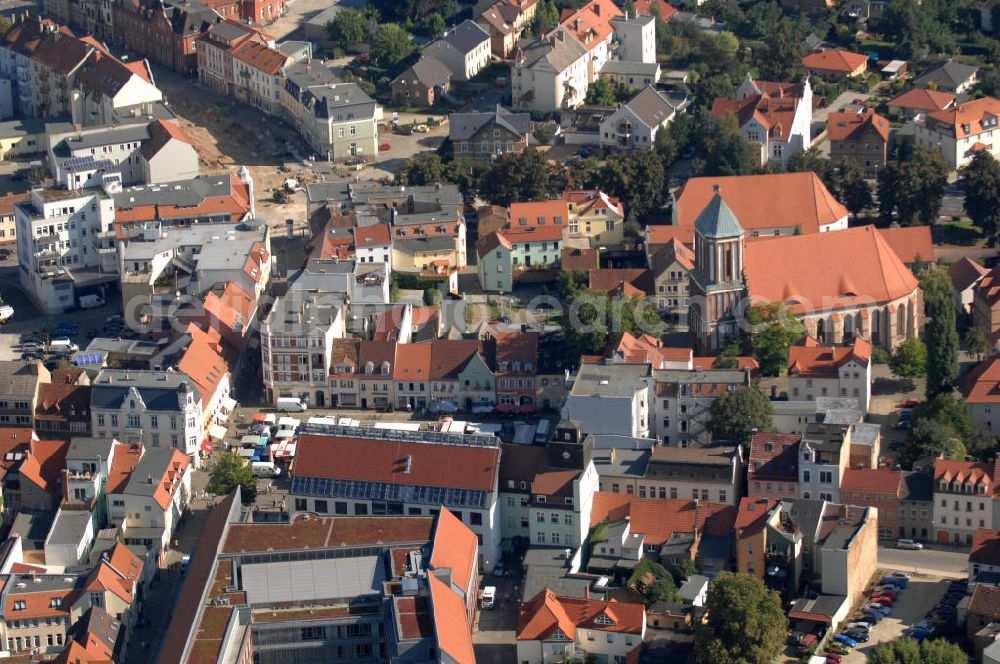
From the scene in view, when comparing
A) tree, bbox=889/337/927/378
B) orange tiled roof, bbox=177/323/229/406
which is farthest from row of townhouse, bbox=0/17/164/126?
tree, bbox=889/337/927/378

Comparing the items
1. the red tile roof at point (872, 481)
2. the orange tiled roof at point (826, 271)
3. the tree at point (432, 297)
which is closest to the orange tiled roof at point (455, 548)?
the red tile roof at point (872, 481)

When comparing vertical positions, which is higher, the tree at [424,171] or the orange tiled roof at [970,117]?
the orange tiled roof at [970,117]

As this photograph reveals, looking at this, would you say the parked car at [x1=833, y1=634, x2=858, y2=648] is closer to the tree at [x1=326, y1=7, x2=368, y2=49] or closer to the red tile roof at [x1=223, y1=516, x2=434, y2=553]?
the red tile roof at [x1=223, y1=516, x2=434, y2=553]

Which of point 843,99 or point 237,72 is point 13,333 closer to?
point 237,72

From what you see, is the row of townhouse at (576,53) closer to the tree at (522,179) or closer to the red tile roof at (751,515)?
the tree at (522,179)

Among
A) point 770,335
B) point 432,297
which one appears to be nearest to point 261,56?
point 432,297

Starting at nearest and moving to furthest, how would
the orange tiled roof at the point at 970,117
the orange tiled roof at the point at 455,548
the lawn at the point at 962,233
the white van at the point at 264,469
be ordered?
the orange tiled roof at the point at 455,548, the white van at the point at 264,469, the lawn at the point at 962,233, the orange tiled roof at the point at 970,117
